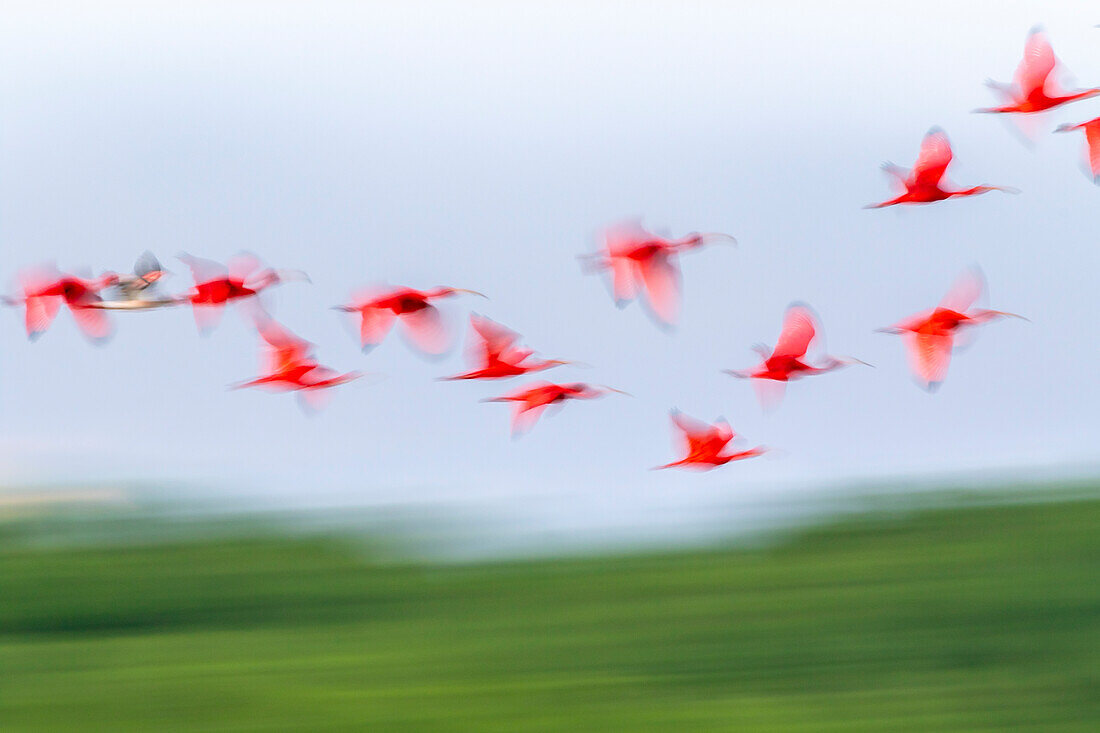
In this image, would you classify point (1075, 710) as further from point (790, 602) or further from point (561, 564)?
point (561, 564)

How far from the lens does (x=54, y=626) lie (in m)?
4.71

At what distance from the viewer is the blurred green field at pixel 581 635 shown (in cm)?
368

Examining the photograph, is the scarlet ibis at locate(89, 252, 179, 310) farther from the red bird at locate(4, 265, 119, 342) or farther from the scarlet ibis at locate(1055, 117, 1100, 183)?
the scarlet ibis at locate(1055, 117, 1100, 183)

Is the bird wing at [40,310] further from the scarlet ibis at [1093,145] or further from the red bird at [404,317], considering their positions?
the scarlet ibis at [1093,145]

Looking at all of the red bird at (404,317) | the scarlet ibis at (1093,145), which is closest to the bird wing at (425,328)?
the red bird at (404,317)

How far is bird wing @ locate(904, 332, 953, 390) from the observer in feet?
8.48

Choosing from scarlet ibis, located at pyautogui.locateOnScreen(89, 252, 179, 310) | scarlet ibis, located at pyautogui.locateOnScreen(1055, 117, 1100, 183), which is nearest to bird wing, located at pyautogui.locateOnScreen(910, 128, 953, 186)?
scarlet ibis, located at pyautogui.locateOnScreen(1055, 117, 1100, 183)

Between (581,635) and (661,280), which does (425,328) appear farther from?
(581,635)

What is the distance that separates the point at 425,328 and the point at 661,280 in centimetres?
47

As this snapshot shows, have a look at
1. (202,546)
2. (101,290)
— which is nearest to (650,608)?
(202,546)

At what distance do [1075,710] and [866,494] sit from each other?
4.05 ft

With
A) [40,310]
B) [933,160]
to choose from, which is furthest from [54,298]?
[933,160]

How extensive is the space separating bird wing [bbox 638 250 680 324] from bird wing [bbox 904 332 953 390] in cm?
51

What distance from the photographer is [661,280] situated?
2410mm
